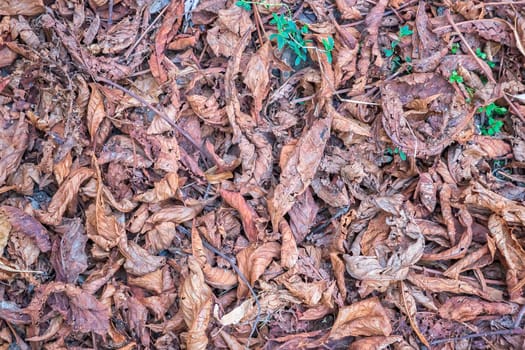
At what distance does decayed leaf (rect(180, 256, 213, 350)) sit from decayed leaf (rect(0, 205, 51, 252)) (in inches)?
22.9

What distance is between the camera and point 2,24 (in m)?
2.09

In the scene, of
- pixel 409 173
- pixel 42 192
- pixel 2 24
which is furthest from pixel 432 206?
pixel 2 24

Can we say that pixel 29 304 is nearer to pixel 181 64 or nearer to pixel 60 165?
pixel 60 165

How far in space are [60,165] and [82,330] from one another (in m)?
0.66

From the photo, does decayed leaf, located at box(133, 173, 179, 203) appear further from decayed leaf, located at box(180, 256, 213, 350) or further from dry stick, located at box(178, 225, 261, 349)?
decayed leaf, located at box(180, 256, 213, 350)

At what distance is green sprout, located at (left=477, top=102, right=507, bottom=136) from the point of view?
2145mm

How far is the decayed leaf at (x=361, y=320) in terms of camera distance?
1980mm

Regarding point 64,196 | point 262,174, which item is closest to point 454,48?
point 262,174

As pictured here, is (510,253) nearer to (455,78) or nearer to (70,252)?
(455,78)

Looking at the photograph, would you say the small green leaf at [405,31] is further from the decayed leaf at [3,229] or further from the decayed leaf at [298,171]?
the decayed leaf at [3,229]

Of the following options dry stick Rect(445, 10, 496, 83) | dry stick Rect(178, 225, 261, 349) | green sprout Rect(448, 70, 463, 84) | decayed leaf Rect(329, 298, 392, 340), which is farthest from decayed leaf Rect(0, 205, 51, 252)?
dry stick Rect(445, 10, 496, 83)

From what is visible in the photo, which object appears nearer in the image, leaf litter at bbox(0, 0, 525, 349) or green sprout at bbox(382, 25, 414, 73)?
leaf litter at bbox(0, 0, 525, 349)

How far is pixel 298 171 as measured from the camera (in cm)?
199

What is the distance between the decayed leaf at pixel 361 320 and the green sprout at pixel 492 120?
870 mm
